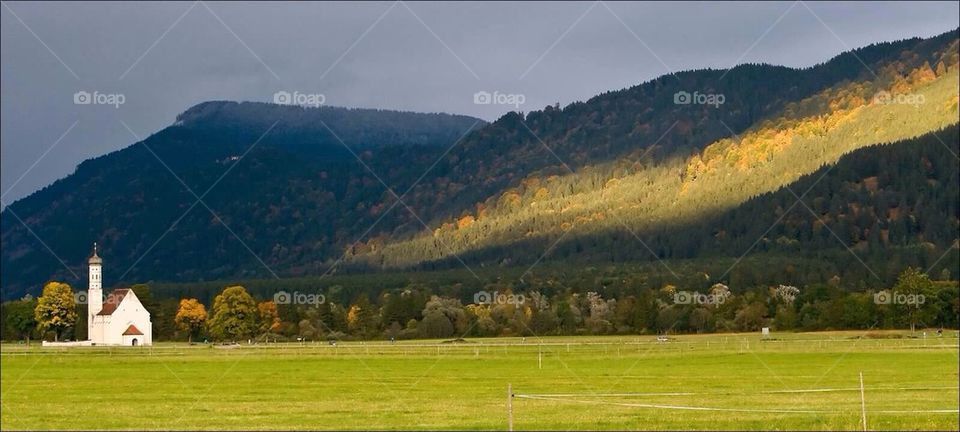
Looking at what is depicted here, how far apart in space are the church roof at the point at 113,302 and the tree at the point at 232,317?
10.7m

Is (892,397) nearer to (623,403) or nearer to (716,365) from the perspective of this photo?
(623,403)

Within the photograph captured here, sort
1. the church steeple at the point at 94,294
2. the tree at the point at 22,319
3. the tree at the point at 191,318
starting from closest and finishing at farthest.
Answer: the church steeple at the point at 94,294 → the tree at the point at 22,319 → the tree at the point at 191,318

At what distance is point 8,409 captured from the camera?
4528cm

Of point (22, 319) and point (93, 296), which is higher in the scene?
point (93, 296)

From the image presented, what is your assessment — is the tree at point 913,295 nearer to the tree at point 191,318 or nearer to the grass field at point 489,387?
the grass field at point 489,387

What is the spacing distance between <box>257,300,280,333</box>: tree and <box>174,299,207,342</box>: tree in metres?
6.94

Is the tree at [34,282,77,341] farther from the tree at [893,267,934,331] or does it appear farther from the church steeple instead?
the tree at [893,267,934,331]

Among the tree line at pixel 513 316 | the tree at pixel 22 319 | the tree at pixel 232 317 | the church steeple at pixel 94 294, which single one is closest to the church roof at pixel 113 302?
the church steeple at pixel 94 294

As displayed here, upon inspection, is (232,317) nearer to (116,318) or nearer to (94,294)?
→ (116,318)

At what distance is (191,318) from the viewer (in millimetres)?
164125

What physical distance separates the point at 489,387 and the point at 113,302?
341 feet

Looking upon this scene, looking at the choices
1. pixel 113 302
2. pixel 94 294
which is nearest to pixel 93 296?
pixel 94 294

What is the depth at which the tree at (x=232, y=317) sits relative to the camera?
498 ft

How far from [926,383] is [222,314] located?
10591cm
